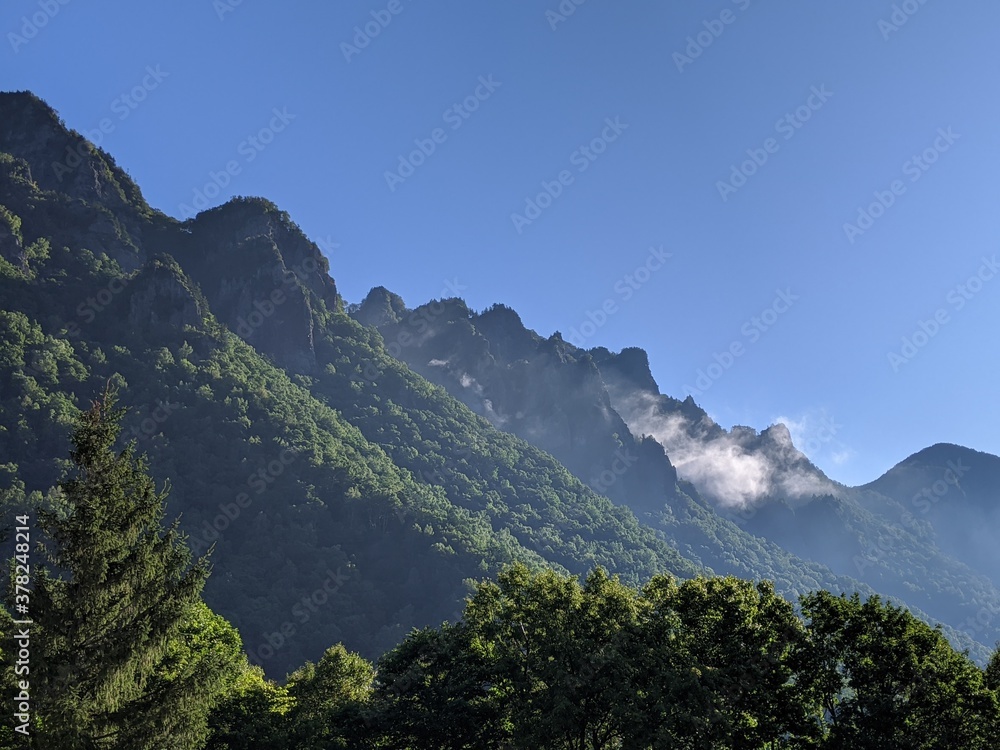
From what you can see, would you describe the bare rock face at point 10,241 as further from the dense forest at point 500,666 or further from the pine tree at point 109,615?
the pine tree at point 109,615

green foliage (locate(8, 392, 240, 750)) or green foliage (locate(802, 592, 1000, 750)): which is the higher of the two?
green foliage (locate(8, 392, 240, 750))

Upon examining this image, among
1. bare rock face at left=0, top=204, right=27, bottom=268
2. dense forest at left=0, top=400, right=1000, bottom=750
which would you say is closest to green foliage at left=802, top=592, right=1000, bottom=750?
dense forest at left=0, top=400, right=1000, bottom=750

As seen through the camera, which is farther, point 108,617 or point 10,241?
point 10,241

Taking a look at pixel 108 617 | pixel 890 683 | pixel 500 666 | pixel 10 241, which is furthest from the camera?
pixel 10 241

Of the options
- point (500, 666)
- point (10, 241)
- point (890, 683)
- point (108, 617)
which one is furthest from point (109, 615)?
point (10, 241)

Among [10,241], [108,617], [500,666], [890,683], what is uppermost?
[10,241]

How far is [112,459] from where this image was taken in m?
17.7

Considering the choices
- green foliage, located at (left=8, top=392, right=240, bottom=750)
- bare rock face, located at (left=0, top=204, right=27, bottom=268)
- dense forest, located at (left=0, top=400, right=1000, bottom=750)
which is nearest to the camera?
green foliage, located at (left=8, top=392, right=240, bottom=750)

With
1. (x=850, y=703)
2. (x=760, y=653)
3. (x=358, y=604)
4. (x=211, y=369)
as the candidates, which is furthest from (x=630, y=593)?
(x=211, y=369)

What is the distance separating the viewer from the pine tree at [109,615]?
51.8ft

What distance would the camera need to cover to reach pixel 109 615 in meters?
17.0

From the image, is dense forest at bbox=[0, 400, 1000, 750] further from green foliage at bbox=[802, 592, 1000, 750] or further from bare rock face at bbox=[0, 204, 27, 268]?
bare rock face at bbox=[0, 204, 27, 268]

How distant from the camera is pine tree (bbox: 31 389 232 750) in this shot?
15797mm

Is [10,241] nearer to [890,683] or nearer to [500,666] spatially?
[500,666]
